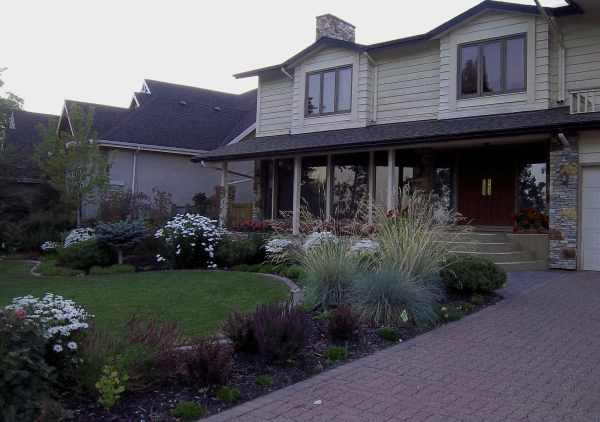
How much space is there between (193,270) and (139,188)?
399 inches

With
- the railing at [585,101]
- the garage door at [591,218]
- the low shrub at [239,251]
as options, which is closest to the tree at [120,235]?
the low shrub at [239,251]

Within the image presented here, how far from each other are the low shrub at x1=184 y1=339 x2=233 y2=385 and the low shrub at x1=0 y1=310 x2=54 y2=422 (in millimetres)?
1131

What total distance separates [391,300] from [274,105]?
1262cm

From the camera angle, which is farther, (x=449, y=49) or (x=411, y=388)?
(x=449, y=49)

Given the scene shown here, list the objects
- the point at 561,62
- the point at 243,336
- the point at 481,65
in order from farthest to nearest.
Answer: the point at 481,65, the point at 561,62, the point at 243,336

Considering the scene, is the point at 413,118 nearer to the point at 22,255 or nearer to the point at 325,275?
the point at 325,275

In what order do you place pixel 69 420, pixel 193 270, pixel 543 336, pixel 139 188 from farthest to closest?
pixel 139 188 < pixel 193 270 < pixel 543 336 < pixel 69 420

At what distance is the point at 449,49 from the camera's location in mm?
14203

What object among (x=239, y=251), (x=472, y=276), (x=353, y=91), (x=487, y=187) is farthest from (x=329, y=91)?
(x=472, y=276)

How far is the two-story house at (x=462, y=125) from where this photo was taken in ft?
38.3

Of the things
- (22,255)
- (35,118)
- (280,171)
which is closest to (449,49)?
(280,171)

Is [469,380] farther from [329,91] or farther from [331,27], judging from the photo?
[331,27]

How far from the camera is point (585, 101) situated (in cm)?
1169

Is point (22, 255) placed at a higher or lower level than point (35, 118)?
lower
